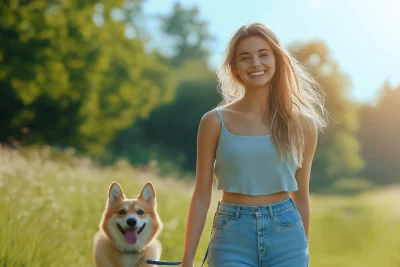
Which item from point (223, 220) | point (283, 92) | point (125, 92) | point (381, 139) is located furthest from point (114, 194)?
point (381, 139)

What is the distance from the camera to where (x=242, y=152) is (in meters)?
3.75

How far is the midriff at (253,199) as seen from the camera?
3738mm

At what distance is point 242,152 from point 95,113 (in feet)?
75.9

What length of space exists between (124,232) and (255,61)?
1.72 meters

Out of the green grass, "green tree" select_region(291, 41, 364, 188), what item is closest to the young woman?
the green grass

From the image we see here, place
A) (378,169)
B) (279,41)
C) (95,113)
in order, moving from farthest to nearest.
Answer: (378,169), (95,113), (279,41)

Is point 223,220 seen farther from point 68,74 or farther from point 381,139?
point 381,139

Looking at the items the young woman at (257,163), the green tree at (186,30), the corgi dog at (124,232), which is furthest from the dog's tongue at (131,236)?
the green tree at (186,30)

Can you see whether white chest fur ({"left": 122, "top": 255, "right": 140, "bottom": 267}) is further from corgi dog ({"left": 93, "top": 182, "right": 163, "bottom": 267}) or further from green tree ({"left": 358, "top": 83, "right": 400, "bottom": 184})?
green tree ({"left": 358, "top": 83, "right": 400, "bottom": 184})

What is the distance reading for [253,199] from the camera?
3738mm

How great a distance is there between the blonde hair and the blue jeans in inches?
17.5

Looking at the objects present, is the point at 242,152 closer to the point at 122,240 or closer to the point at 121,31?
the point at 122,240

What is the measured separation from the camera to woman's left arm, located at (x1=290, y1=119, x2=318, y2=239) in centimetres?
410

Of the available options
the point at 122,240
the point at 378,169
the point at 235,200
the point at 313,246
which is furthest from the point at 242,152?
the point at 378,169
